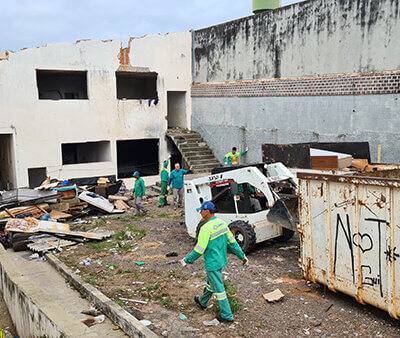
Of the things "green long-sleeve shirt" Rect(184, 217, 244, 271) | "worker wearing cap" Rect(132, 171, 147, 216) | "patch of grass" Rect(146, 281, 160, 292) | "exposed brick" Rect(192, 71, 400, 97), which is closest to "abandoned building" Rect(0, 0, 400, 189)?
"exposed brick" Rect(192, 71, 400, 97)

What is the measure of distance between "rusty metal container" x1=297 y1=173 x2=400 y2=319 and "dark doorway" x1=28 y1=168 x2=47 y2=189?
13.7 metres

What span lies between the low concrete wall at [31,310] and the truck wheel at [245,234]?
3.78 m

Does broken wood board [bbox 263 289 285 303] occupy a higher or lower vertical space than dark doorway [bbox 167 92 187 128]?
lower

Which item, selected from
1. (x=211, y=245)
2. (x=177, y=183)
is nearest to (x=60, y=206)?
(x=177, y=183)

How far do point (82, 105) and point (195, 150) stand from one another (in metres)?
5.34

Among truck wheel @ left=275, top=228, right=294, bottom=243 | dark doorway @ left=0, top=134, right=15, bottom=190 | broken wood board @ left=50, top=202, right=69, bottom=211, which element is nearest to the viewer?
truck wheel @ left=275, top=228, right=294, bottom=243

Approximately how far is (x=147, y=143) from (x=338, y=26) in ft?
41.5

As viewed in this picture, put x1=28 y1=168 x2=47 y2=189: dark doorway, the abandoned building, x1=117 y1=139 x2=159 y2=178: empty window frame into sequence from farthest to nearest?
1. x1=117 y1=139 x2=159 y2=178: empty window frame
2. x1=28 y1=168 x2=47 y2=189: dark doorway
3. the abandoned building

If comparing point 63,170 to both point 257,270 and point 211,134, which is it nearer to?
point 211,134

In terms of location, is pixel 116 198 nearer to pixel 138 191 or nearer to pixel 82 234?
pixel 138 191

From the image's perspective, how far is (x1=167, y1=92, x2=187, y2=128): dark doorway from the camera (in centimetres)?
1980

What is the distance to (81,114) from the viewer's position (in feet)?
54.9

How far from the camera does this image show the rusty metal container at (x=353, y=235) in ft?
16.1

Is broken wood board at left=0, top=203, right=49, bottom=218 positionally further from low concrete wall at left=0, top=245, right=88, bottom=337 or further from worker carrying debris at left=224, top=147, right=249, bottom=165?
worker carrying debris at left=224, top=147, right=249, bottom=165
